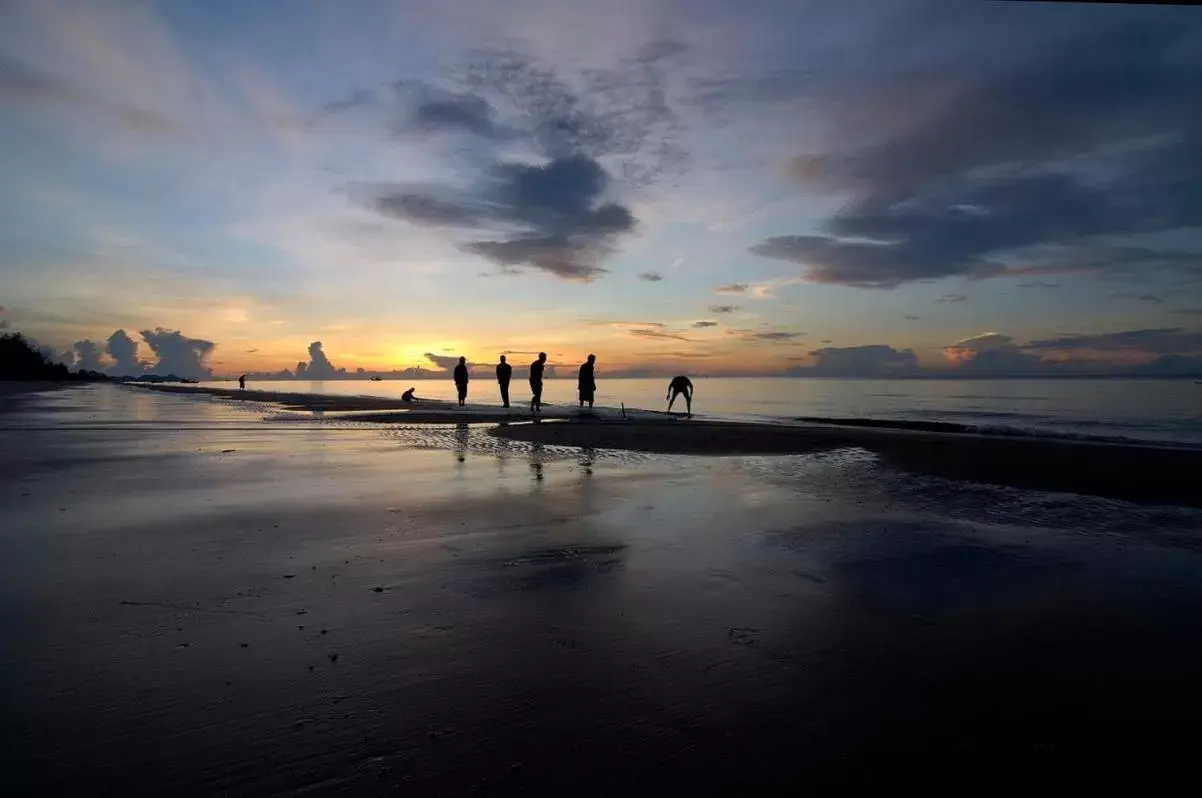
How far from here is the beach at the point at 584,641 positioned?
11.1 ft

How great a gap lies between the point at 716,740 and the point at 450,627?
2.44 meters

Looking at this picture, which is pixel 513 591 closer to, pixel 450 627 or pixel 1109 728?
pixel 450 627

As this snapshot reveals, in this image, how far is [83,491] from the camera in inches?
442

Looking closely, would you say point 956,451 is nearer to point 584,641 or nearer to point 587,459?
point 587,459

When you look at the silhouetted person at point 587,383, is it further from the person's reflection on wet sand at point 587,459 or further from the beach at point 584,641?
the beach at point 584,641

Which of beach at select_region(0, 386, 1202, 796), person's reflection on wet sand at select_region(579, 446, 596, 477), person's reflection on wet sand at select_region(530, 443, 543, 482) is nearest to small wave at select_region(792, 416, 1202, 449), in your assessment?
beach at select_region(0, 386, 1202, 796)

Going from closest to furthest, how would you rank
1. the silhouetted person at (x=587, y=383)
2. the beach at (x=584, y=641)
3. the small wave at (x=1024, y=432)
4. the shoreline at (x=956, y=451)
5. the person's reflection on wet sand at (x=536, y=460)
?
the beach at (x=584, y=641) → the shoreline at (x=956, y=451) → the person's reflection on wet sand at (x=536, y=460) → the small wave at (x=1024, y=432) → the silhouetted person at (x=587, y=383)

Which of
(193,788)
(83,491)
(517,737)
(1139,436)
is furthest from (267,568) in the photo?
A: (1139,436)

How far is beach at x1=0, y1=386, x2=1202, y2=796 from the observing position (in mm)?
3369

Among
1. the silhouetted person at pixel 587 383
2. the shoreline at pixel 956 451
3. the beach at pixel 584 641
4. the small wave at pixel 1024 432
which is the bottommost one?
the beach at pixel 584 641

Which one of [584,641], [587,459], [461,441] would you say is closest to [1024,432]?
[587,459]

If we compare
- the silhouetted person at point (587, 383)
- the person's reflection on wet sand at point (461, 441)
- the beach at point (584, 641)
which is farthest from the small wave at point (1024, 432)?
the person's reflection on wet sand at point (461, 441)

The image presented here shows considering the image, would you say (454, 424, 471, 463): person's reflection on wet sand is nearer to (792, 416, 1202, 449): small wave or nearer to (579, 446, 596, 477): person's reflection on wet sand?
(579, 446, 596, 477): person's reflection on wet sand

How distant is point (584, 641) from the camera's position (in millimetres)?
4949
